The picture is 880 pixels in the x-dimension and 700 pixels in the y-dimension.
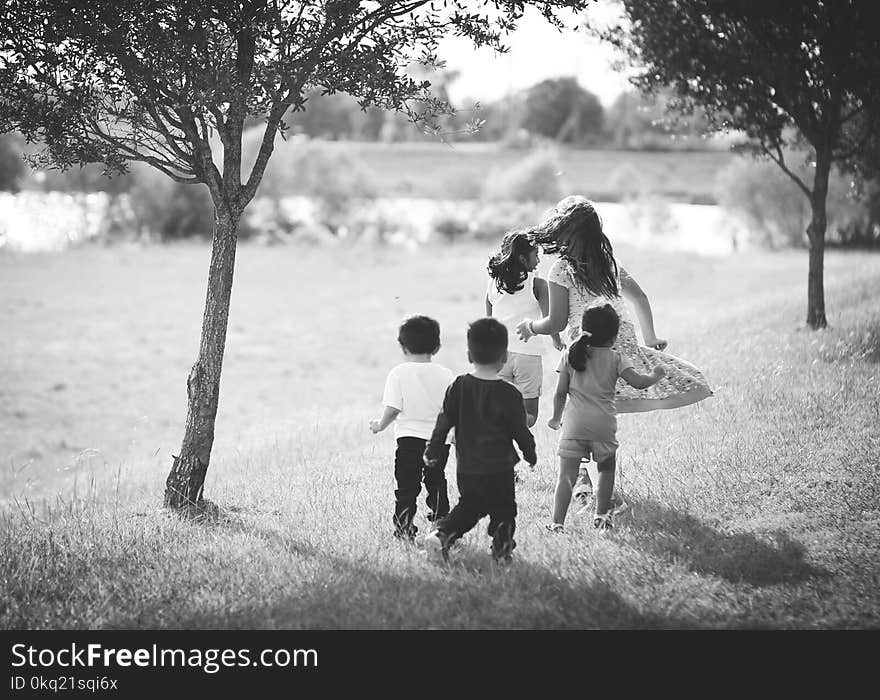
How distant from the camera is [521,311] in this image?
6793mm

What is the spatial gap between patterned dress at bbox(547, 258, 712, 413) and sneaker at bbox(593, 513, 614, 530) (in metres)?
0.87

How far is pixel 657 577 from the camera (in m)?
5.05

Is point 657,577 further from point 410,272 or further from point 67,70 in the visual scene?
point 410,272

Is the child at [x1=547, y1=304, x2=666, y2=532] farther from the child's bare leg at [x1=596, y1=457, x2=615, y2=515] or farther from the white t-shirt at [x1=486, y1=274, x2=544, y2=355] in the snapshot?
the white t-shirt at [x1=486, y1=274, x2=544, y2=355]

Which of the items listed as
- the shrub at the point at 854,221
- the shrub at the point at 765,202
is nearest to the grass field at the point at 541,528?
the shrub at the point at 854,221

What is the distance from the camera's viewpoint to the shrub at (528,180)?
215 feet

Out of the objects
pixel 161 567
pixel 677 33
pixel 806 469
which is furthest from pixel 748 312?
pixel 161 567

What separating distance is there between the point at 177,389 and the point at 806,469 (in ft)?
61.4

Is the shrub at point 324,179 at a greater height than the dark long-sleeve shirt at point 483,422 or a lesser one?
greater

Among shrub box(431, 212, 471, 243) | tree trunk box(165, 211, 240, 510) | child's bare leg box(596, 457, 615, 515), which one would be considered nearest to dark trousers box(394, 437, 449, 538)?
child's bare leg box(596, 457, 615, 515)

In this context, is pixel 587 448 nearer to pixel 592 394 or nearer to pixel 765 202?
pixel 592 394

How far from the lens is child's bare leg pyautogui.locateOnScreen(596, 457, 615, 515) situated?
18.8ft

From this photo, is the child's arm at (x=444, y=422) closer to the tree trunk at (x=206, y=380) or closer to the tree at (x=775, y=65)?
the tree trunk at (x=206, y=380)

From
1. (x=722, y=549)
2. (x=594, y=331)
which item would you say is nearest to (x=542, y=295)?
(x=594, y=331)
